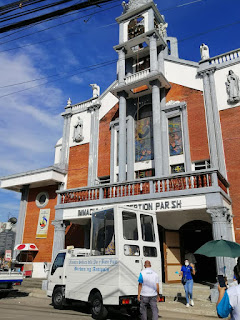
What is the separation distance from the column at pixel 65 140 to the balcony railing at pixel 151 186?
19.1 ft

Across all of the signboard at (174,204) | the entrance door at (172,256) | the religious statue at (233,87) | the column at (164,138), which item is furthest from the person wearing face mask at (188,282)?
the religious statue at (233,87)

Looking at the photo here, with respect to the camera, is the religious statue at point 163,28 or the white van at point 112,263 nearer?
the white van at point 112,263

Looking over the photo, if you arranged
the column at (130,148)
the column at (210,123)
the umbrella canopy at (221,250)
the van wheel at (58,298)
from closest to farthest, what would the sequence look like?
1. the umbrella canopy at (221,250)
2. the van wheel at (58,298)
3. the column at (210,123)
4. the column at (130,148)

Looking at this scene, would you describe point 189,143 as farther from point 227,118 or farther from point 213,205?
point 213,205

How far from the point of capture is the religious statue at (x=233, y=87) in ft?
52.7

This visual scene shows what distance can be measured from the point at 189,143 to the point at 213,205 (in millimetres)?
5898

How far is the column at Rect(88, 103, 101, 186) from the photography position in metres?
20.4

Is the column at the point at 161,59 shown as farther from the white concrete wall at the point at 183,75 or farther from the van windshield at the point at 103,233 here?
the van windshield at the point at 103,233

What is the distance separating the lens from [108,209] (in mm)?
9508

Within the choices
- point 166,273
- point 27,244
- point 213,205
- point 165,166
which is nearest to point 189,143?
point 165,166

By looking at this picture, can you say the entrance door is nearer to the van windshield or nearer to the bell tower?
the bell tower

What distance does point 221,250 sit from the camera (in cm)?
753

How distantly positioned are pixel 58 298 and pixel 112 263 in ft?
11.7

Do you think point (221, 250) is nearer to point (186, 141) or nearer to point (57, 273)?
point (57, 273)
